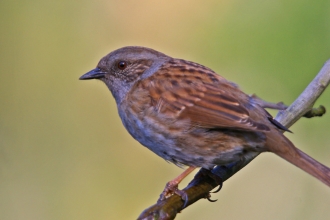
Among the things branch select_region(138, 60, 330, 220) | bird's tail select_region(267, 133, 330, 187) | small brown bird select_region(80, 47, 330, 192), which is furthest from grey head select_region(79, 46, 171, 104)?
bird's tail select_region(267, 133, 330, 187)

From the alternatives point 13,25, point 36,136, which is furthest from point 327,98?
point 13,25

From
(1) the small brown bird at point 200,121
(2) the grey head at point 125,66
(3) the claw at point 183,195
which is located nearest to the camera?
(3) the claw at point 183,195

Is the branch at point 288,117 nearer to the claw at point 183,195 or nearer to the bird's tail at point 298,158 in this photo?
the claw at point 183,195

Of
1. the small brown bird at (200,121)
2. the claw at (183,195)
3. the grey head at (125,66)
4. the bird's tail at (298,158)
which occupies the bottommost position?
the claw at (183,195)

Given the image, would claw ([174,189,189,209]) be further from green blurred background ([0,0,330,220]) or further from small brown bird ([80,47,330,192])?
green blurred background ([0,0,330,220])

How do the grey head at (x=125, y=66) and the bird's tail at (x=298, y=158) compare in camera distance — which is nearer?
the bird's tail at (x=298, y=158)

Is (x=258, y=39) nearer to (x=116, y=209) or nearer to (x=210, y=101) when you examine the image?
(x=116, y=209)

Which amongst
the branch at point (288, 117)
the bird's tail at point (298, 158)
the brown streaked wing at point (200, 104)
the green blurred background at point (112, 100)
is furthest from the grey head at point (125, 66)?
the green blurred background at point (112, 100)
